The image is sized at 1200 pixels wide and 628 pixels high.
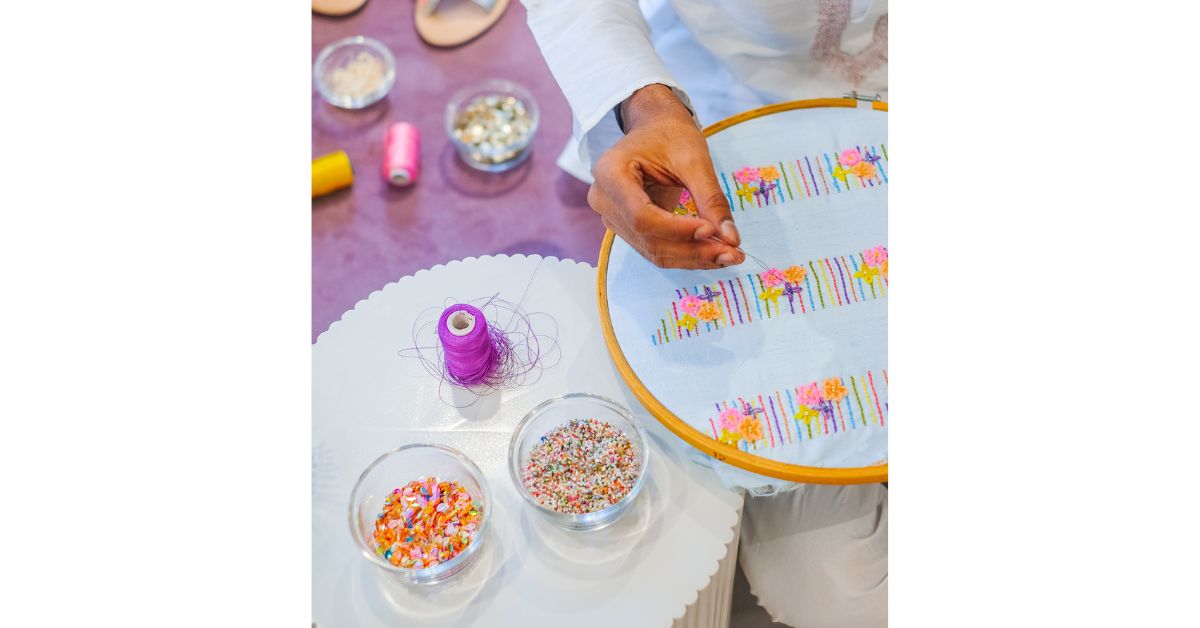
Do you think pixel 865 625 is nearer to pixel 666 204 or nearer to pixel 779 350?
pixel 779 350

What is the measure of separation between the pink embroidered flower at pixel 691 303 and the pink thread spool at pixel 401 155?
114cm

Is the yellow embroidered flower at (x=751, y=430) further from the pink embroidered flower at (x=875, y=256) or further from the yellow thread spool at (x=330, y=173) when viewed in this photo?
the yellow thread spool at (x=330, y=173)

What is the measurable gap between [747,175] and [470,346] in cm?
52

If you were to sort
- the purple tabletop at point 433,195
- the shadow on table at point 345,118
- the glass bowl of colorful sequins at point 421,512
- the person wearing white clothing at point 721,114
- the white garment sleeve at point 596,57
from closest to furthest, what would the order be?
the glass bowl of colorful sequins at point 421,512 → the person wearing white clothing at point 721,114 → the white garment sleeve at point 596,57 → the purple tabletop at point 433,195 → the shadow on table at point 345,118

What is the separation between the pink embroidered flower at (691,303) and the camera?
1.37 m

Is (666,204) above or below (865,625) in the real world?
above

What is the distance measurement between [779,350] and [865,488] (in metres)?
0.39

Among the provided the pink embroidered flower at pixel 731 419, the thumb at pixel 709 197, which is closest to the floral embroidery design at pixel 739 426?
the pink embroidered flower at pixel 731 419

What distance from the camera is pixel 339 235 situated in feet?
7.49

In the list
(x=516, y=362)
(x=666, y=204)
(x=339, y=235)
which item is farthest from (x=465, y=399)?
(x=339, y=235)

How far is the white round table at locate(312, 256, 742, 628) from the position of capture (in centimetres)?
126

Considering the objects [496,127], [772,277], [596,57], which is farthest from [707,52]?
[496,127]

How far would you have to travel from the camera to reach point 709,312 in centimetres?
136

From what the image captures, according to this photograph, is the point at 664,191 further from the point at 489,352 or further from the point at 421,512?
the point at 421,512
